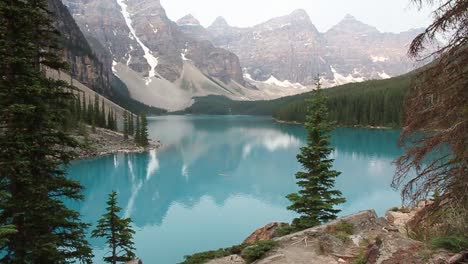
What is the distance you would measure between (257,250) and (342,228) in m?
2.92

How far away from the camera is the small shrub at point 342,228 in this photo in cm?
1173

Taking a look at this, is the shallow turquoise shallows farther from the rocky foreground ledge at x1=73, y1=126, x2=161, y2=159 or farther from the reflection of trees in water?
the rocky foreground ledge at x1=73, y1=126, x2=161, y2=159

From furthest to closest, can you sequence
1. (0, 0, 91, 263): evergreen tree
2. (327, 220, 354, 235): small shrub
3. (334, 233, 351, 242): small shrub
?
(327, 220, 354, 235): small shrub, (334, 233, 351, 242): small shrub, (0, 0, 91, 263): evergreen tree

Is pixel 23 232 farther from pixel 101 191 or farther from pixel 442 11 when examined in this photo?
pixel 101 191

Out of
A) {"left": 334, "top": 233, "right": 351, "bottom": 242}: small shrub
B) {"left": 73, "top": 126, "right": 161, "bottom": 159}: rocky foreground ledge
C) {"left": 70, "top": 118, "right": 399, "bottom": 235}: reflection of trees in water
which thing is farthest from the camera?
{"left": 73, "top": 126, "right": 161, "bottom": 159}: rocky foreground ledge

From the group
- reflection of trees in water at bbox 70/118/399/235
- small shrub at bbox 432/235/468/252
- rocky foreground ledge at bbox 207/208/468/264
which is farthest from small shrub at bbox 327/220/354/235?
reflection of trees in water at bbox 70/118/399/235

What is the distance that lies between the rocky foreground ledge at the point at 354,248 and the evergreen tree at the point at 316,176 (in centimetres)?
570

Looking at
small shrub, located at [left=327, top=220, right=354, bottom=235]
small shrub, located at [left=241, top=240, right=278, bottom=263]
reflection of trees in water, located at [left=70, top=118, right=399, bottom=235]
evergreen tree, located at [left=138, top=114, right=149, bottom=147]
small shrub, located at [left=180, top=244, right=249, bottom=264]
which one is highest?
small shrub, located at [left=327, top=220, right=354, bottom=235]

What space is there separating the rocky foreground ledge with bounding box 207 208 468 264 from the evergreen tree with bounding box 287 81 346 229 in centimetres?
570

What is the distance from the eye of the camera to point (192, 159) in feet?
229

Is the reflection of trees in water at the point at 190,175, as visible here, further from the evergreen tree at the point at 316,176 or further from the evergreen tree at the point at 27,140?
the evergreen tree at the point at 27,140

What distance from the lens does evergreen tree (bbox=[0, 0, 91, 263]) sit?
10117mm

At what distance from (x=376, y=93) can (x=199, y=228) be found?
120 meters

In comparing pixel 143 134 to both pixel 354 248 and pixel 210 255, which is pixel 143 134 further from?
pixel 354 248
